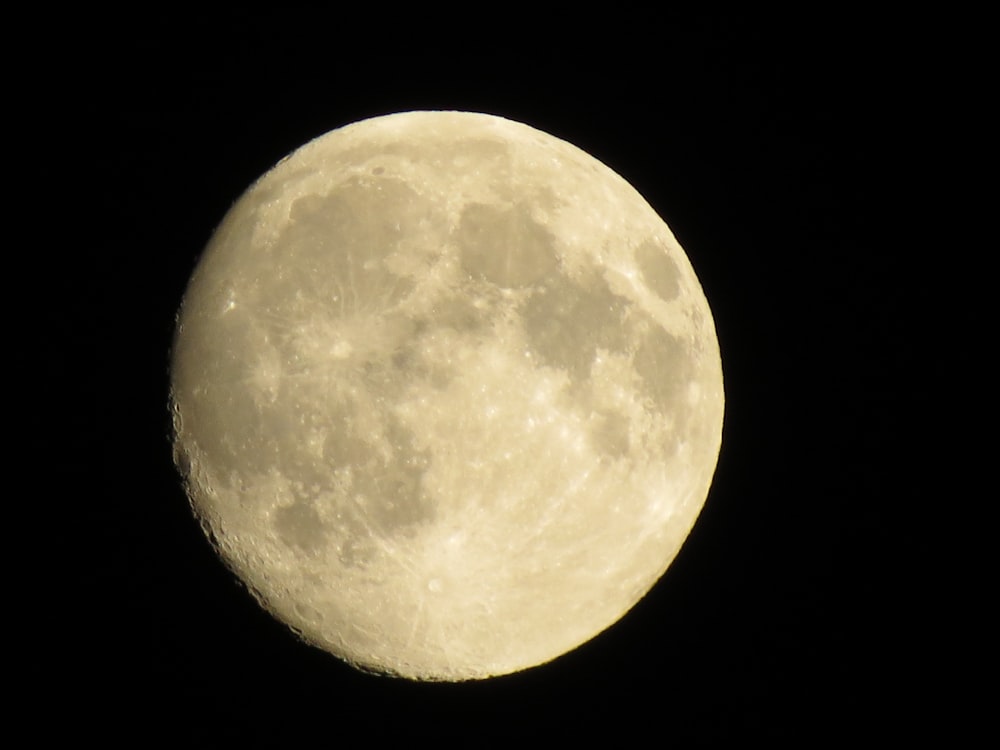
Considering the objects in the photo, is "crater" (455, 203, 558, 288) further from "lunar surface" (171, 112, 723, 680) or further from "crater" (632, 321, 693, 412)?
"crater" (632, 321, 693, 412)

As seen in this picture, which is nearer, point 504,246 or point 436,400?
point 436,400

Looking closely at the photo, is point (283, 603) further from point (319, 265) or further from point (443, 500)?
point (319, 265)

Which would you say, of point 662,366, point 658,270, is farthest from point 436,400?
point 658,270

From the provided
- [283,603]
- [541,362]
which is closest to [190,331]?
[283,603]

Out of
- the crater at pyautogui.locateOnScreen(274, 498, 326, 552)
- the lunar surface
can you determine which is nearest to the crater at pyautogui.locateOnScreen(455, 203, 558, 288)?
the lunar surface

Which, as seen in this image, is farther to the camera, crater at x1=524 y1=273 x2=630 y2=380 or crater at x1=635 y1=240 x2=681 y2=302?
crater at x1=635 y1=240 x2=681 y2=302

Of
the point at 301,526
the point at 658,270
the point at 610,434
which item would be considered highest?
the point at 658,270

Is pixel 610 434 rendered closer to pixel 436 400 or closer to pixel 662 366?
pixel 662 366

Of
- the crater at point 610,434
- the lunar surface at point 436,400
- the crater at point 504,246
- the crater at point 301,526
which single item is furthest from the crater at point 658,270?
the crater at point 301,526

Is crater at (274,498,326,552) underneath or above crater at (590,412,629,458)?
underneath
